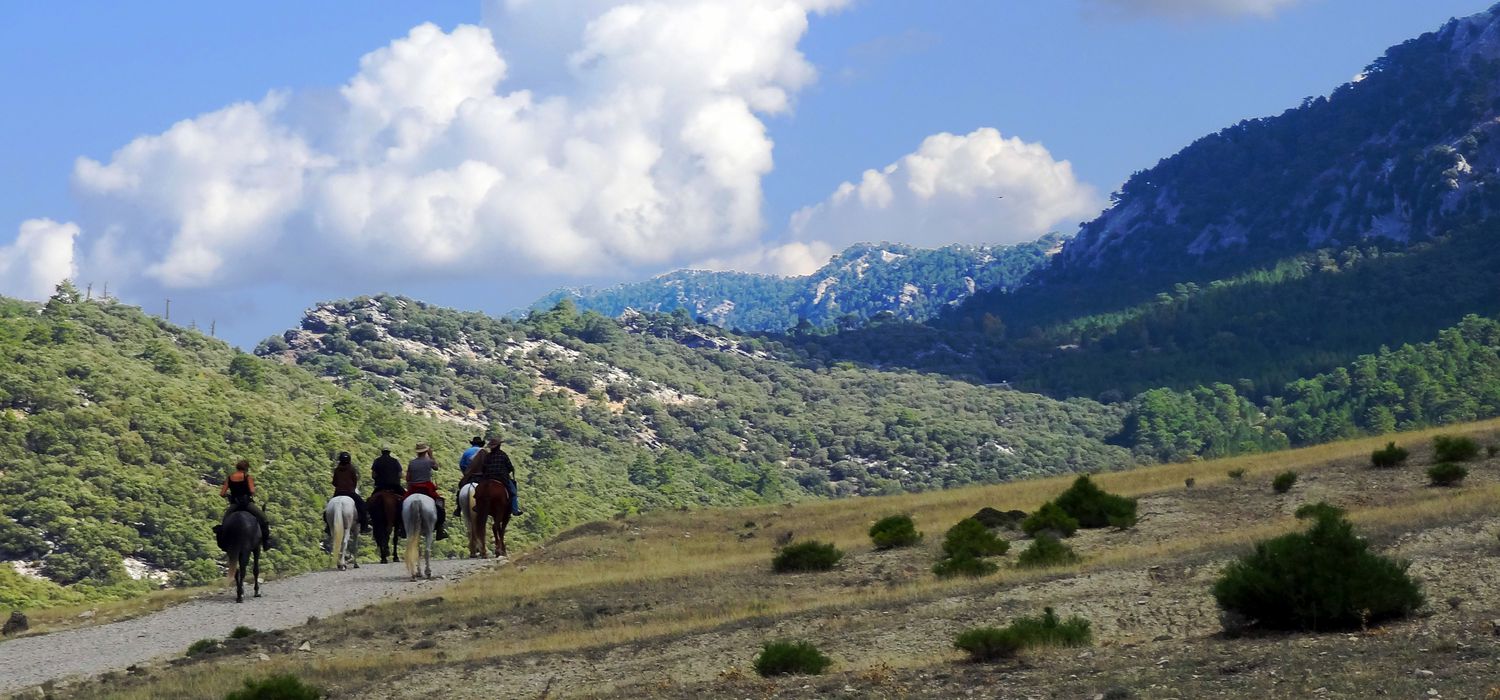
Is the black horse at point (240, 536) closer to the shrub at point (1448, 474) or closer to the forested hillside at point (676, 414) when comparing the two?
the shrub at point (1448, 474)

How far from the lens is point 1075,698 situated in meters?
12.3

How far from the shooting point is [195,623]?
24.8 m

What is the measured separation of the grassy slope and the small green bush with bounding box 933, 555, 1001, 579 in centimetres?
49

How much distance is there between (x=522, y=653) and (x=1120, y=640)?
24.1 ft

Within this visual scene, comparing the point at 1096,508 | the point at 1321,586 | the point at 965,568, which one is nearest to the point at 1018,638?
the point at 1321,586

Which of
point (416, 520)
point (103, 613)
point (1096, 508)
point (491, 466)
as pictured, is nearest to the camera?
point (103, 613)

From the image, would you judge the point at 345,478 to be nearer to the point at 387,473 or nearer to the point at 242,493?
the point at 387,473

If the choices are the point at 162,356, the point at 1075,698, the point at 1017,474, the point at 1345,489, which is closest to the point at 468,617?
the point at 1075,698

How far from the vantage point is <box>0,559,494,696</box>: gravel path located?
2044 centimetres

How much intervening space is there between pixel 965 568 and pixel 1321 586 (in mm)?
10486

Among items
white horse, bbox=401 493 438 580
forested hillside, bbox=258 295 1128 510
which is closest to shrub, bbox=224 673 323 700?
white horse, bbox=401 493 438 580

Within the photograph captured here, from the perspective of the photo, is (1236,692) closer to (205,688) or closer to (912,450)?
(205,688)

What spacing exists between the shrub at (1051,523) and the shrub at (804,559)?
170 inches

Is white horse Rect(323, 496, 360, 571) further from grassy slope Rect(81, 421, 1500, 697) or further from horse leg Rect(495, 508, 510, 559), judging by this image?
grassy slope Rect(81, 421, 1500, 697)
